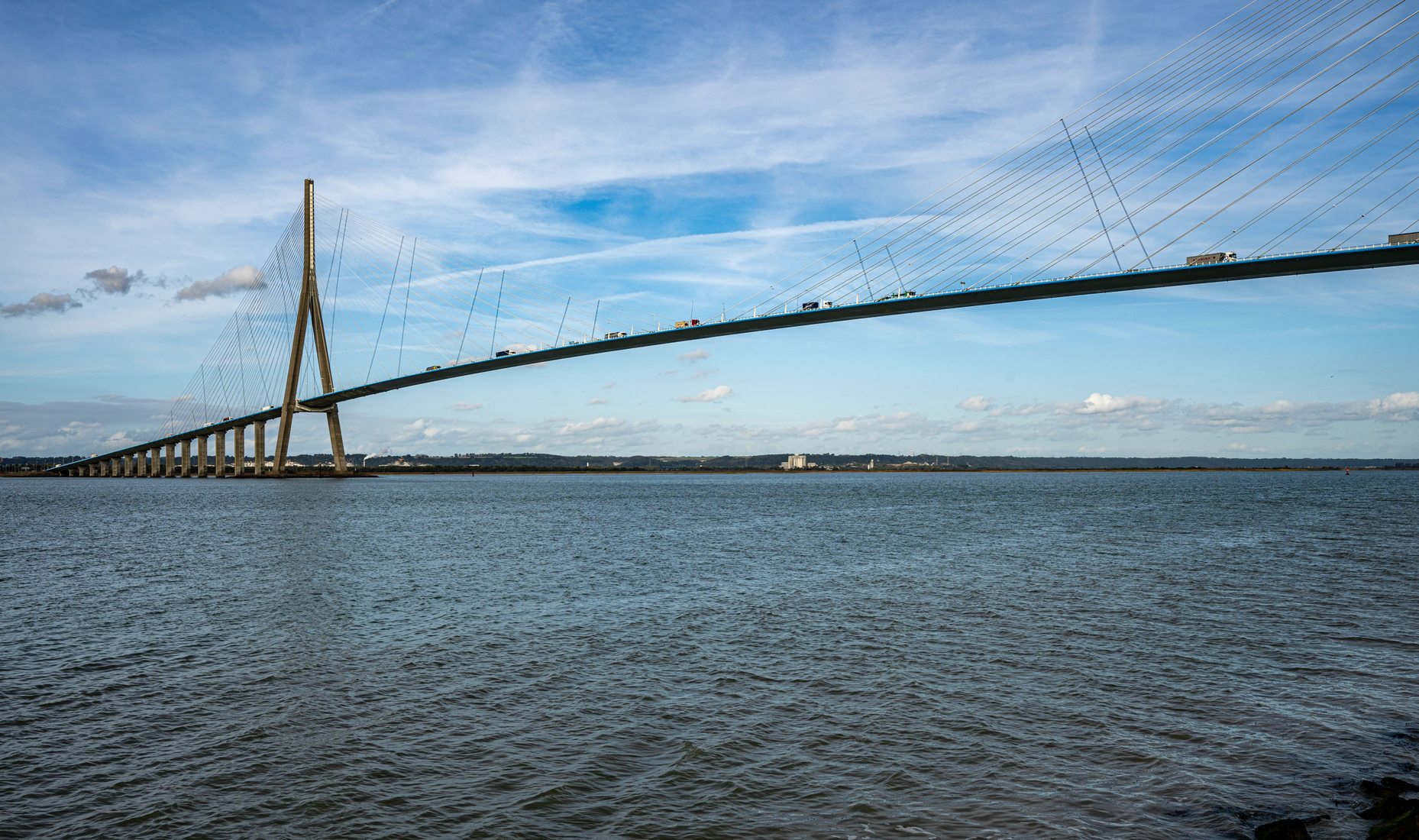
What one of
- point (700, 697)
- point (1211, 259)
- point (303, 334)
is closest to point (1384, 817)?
point (700, 697)

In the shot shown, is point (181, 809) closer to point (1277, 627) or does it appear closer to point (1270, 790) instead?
point (1270, 790)

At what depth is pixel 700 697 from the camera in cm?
1064

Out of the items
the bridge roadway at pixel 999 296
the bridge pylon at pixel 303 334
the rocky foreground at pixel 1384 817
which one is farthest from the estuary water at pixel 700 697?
Result: the bridge pylon at pixel 303 334

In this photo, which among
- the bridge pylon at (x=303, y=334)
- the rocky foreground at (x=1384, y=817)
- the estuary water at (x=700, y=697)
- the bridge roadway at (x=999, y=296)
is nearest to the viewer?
the rocky foreground at (x=1384, y=817)

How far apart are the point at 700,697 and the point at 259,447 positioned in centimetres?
10436

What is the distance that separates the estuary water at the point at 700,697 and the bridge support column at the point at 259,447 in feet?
261

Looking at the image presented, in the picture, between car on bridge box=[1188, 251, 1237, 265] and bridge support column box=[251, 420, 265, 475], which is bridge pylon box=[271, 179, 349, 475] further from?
car on bridge box=[1188, 251, 1237, 265]

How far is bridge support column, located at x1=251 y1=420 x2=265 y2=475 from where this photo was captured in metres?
97.9

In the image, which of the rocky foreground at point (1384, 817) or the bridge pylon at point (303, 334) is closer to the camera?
the rocky foreground at point (1384, 817)

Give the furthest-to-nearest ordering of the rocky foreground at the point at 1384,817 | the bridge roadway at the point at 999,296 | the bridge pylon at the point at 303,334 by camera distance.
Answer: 1. the bridge pylon at the point at 303,334
2. the bridge roadway at the point at 999,296
3. the rocky foreground at the point at 1384,817

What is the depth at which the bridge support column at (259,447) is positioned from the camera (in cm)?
9788

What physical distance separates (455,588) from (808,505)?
43.8m

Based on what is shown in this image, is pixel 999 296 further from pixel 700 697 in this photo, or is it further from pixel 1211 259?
pixel 700 697

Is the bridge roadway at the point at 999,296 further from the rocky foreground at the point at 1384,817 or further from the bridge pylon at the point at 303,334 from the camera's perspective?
the rocky foreground at the point at 1384,817
